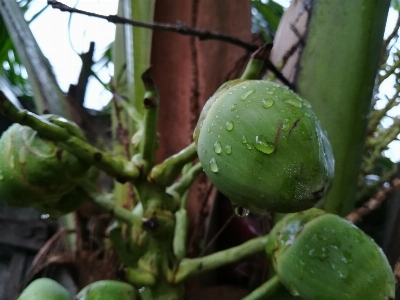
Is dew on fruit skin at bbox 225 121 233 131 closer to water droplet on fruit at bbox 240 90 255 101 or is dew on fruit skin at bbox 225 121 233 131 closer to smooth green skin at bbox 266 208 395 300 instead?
water droplet on fruit at bbox 240 90 255 101

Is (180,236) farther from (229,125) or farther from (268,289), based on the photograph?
(229,125)

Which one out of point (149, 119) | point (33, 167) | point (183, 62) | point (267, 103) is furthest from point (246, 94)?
point (183, 62)

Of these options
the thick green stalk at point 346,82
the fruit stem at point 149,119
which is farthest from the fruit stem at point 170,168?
the thick green stalk at point 346,82

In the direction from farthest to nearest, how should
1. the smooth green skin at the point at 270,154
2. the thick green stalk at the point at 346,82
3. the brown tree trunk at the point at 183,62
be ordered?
the brown tree trunk at the point at 183,62 → the thick green stalk at the point at 346,82 → the smooth green skin at the point at 270,154

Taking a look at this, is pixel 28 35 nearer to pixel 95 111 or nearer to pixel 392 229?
pixel 95 111

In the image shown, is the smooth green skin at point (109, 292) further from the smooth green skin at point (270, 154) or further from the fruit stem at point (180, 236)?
the smooth green skin at point (270, 154)

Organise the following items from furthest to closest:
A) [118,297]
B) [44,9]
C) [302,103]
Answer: [44,9], [118,297], [302,103]

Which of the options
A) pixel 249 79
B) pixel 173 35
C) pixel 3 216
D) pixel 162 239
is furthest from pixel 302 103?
pixel 3 216
